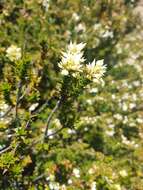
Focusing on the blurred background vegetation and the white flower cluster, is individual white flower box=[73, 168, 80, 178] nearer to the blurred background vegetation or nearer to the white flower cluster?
the blurred background vegetation

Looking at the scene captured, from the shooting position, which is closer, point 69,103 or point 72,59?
point 72,59

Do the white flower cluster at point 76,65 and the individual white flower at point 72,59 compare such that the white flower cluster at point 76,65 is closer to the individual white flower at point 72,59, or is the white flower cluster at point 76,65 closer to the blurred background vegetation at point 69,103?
the individual white flower at point 72,59

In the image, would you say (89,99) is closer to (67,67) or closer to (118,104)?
(118,104)

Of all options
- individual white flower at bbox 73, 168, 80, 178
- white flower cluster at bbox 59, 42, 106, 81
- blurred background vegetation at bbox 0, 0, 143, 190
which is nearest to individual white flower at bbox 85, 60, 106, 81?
white flower cluster at bbox 59, 42, 106, 81

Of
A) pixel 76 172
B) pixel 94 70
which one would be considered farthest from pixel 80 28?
→ pixel 94 70

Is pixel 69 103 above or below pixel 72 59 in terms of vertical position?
below

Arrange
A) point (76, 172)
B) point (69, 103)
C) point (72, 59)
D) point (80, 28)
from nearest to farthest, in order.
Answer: point (72, 59)
point (69, 103)
point (76, 172)
point (80, 28)

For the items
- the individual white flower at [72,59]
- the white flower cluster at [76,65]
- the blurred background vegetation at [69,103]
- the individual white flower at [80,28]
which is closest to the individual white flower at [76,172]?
the blurred background vegetation at [69,103]

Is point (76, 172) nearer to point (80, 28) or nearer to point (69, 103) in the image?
point (69, 103)
